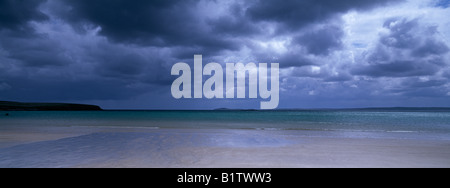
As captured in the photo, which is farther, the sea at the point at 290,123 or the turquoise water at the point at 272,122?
the turquoise water at the point at 272,122

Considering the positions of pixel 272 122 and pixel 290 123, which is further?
pixel 272 122

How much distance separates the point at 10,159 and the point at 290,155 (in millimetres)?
11282

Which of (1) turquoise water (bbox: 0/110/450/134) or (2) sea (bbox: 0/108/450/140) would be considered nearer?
(2) sea (bbox: 0/108/450/140)

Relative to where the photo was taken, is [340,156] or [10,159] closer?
[10,159]
